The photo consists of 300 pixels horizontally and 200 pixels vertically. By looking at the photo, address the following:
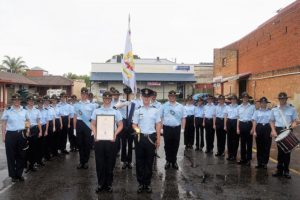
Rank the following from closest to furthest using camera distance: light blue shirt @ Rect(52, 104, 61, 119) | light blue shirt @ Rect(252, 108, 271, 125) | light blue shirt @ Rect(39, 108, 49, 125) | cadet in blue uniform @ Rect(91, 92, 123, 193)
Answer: cadet in blue uniform @ Rect(91, 92, 123, 193), light blue shirt @ Rect(252, 108, 271, 125), light blue shirt @ Rect(39, 108, 49, 125), light blue shirt @ Rect(52, 104, 61, 119)

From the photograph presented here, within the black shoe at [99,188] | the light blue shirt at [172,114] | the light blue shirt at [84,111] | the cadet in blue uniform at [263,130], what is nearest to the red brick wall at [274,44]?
the cadet in blue uniform at [263,130]

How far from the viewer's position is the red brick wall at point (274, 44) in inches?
852

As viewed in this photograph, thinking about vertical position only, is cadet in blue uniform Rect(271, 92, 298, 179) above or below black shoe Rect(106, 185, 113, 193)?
above

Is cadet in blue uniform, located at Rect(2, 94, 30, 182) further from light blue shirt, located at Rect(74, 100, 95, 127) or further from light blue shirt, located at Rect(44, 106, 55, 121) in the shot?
light blue shirt, located at Rect(44, 106, 55, 121)

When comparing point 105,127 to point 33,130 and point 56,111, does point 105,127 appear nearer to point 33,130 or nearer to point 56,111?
point 33,130

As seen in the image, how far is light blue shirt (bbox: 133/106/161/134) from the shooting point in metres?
7.13

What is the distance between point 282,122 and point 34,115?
596 cm

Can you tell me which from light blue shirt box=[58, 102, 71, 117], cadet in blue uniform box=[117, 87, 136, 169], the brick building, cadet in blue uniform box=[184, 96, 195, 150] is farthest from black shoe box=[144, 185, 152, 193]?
the brick building

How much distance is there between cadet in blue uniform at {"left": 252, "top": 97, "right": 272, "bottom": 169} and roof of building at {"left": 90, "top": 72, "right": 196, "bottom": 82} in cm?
3318

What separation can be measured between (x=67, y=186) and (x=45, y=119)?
2.89 metres

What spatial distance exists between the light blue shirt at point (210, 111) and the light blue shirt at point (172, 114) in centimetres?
256

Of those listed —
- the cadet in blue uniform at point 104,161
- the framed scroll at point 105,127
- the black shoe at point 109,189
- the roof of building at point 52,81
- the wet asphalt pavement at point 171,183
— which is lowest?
the wet asphalt pavement at point 171,183

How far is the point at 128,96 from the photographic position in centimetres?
913

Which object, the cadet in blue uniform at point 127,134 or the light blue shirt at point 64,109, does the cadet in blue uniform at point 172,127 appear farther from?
the light blue shirt at point 64,109
